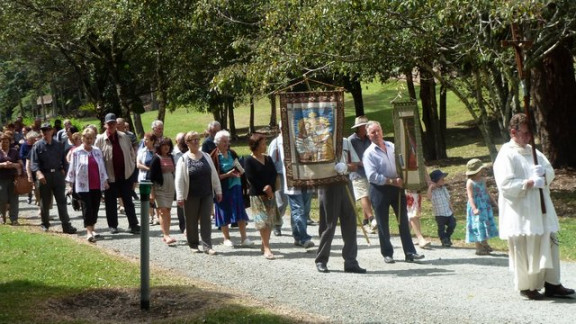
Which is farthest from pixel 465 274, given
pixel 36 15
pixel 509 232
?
pixel 36 15

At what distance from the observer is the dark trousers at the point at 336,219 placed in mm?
12062

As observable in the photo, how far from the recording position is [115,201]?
16.5 m

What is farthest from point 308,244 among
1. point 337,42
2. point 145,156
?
point 337,42

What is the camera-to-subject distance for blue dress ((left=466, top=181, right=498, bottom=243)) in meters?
13.4

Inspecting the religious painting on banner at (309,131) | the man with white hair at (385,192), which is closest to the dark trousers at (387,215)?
the man with white hair at (385,192)

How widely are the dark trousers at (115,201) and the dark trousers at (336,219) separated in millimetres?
5346

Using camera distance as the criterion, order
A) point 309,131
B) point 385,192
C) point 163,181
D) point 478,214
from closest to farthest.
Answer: point 309,131 < point 385,192 < point 478,214 < point 163,181

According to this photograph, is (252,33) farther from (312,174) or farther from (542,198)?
(542,198)

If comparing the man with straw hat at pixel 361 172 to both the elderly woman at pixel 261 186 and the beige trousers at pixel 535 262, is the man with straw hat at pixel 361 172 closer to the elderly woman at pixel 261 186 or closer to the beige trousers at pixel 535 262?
→ the elderly woman at pixel 261 186

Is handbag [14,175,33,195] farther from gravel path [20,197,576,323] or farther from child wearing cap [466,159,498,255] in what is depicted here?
child wearing cap [466,159,498,255]

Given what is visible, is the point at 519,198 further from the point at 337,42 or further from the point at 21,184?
the point at 21,184

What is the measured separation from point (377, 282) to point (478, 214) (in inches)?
110

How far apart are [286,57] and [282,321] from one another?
1135 cm

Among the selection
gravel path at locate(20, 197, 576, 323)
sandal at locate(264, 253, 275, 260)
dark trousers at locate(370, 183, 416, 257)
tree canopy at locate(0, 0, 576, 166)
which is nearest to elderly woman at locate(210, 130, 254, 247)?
gravel path at locate(20, 197, 576, 323)
